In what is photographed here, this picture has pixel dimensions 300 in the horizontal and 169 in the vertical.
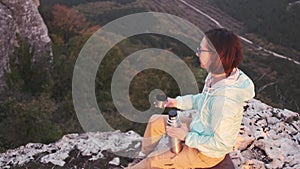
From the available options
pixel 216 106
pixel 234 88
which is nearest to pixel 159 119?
pixel 216 106

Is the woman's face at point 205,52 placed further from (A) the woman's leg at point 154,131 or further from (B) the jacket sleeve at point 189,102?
(A) the woman's leg at point 154,131

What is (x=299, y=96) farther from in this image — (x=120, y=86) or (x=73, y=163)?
(x=73, y=163)

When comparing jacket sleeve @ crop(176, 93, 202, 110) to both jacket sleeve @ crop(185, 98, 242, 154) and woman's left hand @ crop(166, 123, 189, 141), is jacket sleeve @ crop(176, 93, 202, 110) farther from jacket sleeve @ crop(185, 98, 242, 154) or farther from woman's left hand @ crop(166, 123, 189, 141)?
jacket sleeve @ crop(185, 98, 242, 154)

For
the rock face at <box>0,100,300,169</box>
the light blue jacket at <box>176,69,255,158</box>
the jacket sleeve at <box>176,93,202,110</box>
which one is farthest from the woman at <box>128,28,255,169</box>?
the rock face at <box>0,100,300,169</box>

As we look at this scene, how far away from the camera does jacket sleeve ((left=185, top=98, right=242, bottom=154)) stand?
4.17 metres

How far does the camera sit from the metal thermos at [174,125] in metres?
4.52

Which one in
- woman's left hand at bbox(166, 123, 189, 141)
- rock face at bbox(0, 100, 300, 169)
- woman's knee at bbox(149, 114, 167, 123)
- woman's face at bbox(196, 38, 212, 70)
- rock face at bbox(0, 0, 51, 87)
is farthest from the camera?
rock face at bbox(0, 0, 51, 87)

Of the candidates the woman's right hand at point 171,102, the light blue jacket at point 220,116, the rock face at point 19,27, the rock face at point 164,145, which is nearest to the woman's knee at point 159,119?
the woman's right hand at point 171,102

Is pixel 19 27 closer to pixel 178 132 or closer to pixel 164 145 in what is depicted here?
pixel 164 145

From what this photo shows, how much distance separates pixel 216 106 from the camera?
4.21 m

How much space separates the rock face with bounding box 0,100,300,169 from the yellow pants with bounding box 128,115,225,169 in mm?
863

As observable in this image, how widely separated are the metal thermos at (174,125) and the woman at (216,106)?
0.16 ft

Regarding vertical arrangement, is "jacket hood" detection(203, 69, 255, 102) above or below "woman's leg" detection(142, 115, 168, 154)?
above

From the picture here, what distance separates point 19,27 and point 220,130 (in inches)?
635
